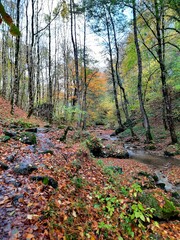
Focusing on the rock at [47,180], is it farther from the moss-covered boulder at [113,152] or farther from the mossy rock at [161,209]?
the moss-covered boulder at [113,152]

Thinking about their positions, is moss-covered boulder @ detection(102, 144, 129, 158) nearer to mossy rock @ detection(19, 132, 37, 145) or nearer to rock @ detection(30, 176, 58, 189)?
mossy rock @ detection(19, 132, 37, 145)

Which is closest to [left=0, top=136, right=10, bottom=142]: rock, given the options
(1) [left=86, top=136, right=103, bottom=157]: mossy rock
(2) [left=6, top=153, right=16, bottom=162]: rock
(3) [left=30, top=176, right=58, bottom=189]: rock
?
(2) [left=6, top=153, right=16, bottom=162]: rock

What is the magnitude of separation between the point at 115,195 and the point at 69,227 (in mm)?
1894

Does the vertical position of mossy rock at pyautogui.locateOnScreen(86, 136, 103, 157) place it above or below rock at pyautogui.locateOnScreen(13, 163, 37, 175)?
below

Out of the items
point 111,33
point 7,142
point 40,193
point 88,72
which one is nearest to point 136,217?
point 40,193

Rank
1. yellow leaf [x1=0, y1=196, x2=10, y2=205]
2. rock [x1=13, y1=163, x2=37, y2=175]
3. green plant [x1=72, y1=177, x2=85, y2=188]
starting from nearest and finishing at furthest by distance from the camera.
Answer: yellow leaf [x1=0, y1=196, x2=10, y2=205] → rock [x1=13, y1=163, x2=37, y2=175] → green plant [x1=72, y1=177, x2=85, y2=188]

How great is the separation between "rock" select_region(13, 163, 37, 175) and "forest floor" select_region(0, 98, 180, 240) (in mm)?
25

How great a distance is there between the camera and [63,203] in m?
3.65

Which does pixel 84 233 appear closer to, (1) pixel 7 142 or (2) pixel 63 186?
(2) pixel 63 186

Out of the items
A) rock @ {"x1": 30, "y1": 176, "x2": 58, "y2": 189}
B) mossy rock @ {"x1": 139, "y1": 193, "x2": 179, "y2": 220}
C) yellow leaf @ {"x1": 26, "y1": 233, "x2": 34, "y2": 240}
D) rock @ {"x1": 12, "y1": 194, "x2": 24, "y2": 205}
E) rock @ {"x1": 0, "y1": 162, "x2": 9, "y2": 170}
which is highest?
rock @ {"x1": 0, "y1": 162, "x2": 9, "y2": 170}

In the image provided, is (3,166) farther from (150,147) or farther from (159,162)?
(150,147)

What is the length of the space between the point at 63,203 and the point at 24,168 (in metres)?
1.40

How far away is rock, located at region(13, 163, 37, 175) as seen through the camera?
14.3ft

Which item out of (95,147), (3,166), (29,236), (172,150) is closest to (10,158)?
(3,166)
